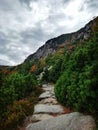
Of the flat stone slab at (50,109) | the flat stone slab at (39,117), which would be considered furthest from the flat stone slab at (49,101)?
the flat stone slab at (39,117)

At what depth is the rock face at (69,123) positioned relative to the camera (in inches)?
412

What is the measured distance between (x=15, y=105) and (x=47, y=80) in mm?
17553

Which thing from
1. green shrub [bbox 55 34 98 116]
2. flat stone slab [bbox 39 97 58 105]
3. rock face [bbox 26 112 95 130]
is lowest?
rock face [bbox 26 112 95 130]

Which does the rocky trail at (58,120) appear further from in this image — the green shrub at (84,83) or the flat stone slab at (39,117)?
the green shrub at (84,83)

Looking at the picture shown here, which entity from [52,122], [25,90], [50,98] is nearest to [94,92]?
[52,122]

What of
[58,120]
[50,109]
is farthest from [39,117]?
[58,120]

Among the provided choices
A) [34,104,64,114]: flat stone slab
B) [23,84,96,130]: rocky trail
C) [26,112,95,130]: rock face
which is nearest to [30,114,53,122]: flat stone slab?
[23,84,96,130]: rocky trail

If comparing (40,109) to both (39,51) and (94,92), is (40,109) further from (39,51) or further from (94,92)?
(39,51)

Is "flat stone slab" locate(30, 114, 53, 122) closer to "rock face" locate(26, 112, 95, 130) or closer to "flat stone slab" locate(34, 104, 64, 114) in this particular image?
"flat stone slab" locate(34, 104, 64, 114)

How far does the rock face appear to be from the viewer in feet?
34.3

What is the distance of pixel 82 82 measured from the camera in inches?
469

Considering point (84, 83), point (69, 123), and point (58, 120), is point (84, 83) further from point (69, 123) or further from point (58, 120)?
point (58, 120)

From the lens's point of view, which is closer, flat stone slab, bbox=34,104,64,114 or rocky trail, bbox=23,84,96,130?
rocky trail, bbox=23,84,96,130

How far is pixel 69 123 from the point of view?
11.1 m
